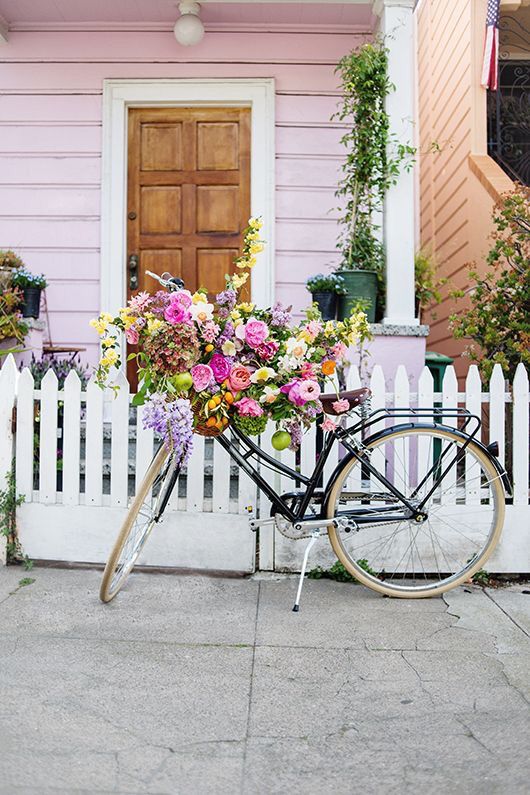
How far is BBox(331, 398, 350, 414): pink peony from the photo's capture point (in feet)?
10.7

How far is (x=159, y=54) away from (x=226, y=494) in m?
3.82

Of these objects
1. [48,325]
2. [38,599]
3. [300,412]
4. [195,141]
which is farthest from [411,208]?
[38,599]

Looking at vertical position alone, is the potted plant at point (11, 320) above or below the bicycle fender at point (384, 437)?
above

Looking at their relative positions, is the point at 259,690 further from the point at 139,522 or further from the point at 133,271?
the point at 133,271

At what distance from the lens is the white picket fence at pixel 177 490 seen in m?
3.79

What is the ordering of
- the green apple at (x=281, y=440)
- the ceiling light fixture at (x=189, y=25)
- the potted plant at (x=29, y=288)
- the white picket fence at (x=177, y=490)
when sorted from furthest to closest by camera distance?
the ceiling light fixture at (x=189, y=25) → the potted plant at (x=29, y=288) → the white picket fence at (x=177, y=490) → the green apple at (x=281, y=440)

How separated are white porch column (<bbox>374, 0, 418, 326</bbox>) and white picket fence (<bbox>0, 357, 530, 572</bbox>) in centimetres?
124

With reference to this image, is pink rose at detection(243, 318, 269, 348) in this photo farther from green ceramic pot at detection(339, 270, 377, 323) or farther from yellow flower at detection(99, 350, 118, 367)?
green ceramic pot at detection(339, 270, 377, 323)

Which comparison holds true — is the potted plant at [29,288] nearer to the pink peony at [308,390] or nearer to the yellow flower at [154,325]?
the yellow flower at [154,325]

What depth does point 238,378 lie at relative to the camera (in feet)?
10.2

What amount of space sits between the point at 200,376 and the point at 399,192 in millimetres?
2611

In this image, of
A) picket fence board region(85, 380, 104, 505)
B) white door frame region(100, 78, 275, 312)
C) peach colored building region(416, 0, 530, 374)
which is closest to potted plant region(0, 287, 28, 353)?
white door frame region(100, 78, 275, 312)

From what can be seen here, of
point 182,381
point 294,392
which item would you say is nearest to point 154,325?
point 182,381

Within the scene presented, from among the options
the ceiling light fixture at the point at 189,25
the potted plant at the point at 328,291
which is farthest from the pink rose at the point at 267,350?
the ceiling light fixture at the point at 189,25
